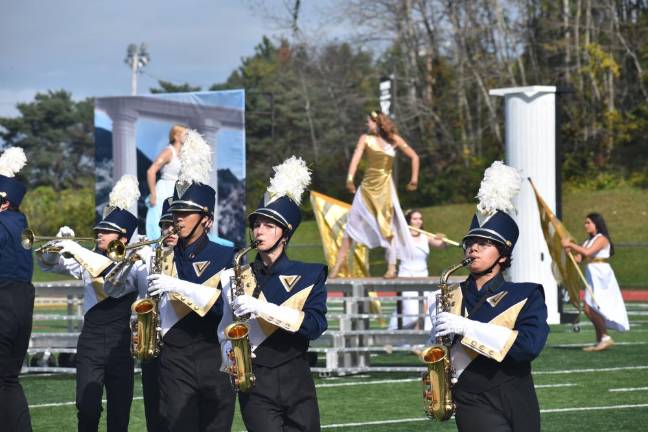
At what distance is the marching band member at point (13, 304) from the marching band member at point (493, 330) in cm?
347

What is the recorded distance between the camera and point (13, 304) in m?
8.57

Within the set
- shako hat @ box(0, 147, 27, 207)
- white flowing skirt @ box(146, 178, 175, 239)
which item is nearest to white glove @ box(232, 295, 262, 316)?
shako hat @ box(0, 147, 27, 207)

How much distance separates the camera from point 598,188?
40.3 metres

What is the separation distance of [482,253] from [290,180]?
131 centimetres

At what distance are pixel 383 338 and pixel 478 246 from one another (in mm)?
8351

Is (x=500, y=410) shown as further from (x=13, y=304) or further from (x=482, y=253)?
(x=13, y=304)

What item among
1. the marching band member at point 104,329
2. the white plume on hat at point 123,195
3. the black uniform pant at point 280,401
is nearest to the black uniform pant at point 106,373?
the marching band member at point 104,329

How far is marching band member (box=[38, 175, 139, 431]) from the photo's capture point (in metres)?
8.48

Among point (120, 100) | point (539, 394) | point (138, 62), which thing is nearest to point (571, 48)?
point (138, 62)

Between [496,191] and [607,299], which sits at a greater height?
[496,191]

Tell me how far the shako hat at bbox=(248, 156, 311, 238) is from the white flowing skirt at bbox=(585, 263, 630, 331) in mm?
9302

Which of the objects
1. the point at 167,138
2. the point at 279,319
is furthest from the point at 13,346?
the point at 167,138

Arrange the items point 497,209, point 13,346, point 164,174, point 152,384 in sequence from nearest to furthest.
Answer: point 497,209
point 152,384
point 13,346
point 164,174

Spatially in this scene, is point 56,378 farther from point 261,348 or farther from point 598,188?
point 598,188
